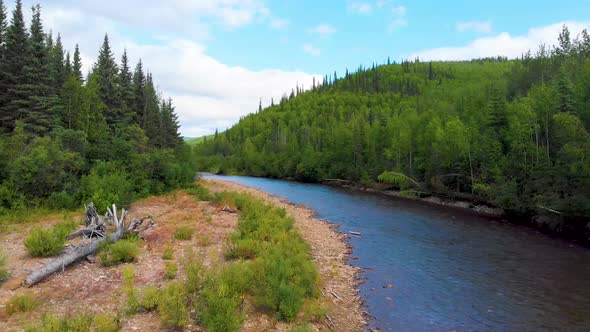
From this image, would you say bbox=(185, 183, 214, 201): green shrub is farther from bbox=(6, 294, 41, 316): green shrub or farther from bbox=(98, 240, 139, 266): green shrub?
bbox=(6, 294, 41, 316): green shrub

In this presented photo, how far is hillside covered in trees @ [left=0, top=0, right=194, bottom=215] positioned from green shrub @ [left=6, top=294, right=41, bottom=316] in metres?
15.8

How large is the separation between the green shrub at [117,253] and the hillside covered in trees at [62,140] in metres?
11.0

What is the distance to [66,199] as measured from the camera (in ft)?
87.2

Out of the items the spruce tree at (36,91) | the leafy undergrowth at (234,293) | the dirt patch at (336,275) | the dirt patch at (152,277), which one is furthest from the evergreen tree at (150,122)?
the leafy undergrowth at (234,293)

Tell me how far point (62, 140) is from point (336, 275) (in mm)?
27153

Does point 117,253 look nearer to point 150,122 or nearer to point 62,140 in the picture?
point 62,140

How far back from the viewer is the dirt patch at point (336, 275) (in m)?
13.6

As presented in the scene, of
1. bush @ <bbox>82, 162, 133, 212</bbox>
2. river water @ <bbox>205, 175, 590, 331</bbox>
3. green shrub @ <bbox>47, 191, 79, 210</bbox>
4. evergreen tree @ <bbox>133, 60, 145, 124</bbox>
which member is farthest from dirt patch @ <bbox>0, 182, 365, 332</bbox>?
evergreen tree @ <bbox>133, 60, 145, 124</bbox>

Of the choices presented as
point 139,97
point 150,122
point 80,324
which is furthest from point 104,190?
point 139,97

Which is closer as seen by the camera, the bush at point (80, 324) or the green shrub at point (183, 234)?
the bush at point (80, 324)

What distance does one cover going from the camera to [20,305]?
10938 mm

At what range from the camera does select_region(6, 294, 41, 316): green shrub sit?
10781 millimetres

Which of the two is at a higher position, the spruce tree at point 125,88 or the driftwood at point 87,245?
the spruce tree at point 125,88

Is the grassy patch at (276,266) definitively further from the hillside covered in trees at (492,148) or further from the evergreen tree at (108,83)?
the evergreen tree at (108,83)
